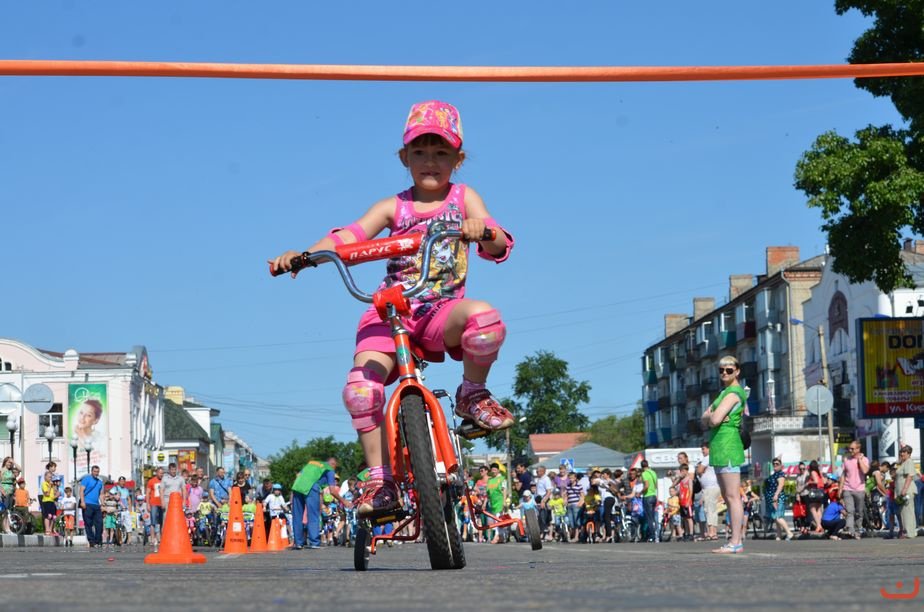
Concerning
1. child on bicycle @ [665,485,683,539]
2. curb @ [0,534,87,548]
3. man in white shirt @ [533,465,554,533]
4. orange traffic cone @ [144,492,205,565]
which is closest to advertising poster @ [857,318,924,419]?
child on bicycle @ [665,485,683,539]

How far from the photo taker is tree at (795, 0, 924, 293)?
25.6 m

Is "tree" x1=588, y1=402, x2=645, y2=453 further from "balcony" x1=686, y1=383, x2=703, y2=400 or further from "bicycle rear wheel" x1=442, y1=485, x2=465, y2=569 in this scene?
"bicycle rear wheel" x1=442, y1=485, x2=465, y2=569

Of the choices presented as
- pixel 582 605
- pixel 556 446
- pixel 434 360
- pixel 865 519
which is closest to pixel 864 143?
pixel 865 519

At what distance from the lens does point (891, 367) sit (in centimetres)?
3206

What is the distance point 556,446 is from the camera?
512 ft

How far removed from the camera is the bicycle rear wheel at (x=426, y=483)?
6609mm

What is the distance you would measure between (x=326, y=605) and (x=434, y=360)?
3.56 metres

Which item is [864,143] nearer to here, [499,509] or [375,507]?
[499,509]

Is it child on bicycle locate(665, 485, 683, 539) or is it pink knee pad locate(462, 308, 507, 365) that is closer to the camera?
pink knee pad locate(462, 308, 507, 365)

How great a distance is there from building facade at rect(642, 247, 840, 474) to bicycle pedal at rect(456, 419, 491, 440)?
76.1 m

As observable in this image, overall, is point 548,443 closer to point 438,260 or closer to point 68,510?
point 68,510

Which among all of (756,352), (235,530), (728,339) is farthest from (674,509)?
(728,339)

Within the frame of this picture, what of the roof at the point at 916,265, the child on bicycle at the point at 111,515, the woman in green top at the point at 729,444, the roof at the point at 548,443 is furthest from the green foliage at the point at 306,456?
the woman in green top at the point at 729,444

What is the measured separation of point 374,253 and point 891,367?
26.6 metres
